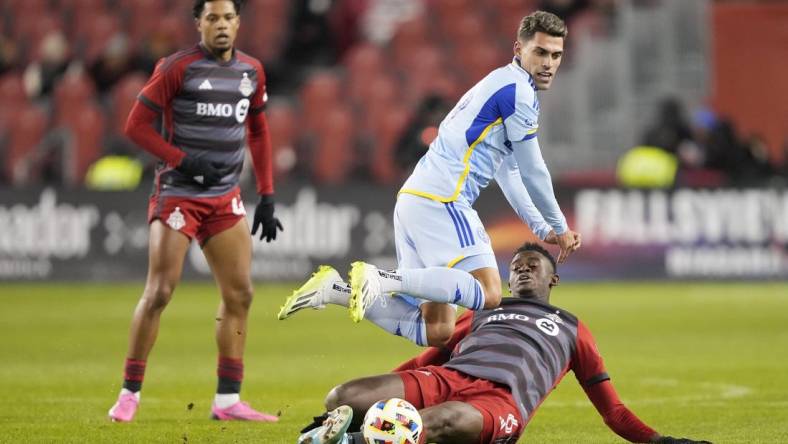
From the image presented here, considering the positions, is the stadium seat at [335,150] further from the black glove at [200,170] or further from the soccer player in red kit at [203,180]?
the black glove at [200,170]

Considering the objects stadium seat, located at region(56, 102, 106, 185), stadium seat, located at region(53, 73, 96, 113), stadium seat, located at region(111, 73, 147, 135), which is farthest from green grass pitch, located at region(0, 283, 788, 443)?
stadium seat, located at region(53, 73, 96, 113)

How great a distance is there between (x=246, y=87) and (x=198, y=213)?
756 mm

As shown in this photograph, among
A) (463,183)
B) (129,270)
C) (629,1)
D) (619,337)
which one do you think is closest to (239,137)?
(463,183)

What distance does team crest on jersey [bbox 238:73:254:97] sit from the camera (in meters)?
7.48

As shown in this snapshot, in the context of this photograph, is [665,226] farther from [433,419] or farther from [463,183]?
[433,419]

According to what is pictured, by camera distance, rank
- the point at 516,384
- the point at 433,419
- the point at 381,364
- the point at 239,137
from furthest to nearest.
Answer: the point at 381,364 < the point at 239,137 < the point at 516,384 < the point at 433,419

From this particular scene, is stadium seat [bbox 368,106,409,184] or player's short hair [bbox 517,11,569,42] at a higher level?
player's short hair [bbox 517,11,569,42]

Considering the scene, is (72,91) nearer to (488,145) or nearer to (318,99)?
(318,99)

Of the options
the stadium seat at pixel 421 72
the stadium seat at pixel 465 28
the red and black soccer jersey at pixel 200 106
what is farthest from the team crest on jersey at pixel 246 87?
the stadium seat at pixel 465 28

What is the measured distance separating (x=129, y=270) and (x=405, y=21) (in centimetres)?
713

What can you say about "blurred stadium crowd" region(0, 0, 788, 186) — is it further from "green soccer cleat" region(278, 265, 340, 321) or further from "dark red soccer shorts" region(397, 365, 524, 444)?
"dark red soccer shorts" region(397, 365, 524, 444)

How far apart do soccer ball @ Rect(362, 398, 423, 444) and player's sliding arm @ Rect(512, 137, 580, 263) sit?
1.77 meters

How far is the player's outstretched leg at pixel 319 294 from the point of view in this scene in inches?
244

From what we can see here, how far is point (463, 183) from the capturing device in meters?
6.88
